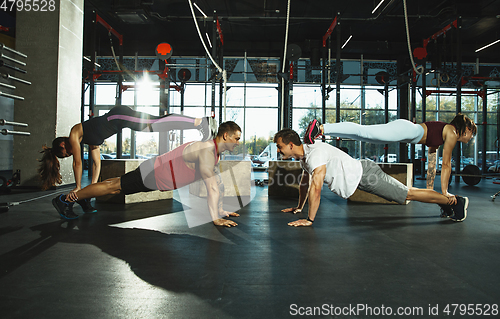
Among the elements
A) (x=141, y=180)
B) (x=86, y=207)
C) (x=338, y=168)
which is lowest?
(x=86, y=207)

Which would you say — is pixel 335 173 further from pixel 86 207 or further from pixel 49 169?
pixel 49 169

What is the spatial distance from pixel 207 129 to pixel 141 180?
69cm

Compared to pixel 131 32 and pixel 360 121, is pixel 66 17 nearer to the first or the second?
pixel 131 32

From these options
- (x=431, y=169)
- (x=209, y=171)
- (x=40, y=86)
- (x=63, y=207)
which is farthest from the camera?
(x=40, y=86)

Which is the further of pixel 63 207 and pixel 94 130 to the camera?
pixel 94 130

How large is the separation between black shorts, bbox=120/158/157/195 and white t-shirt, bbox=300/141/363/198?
1.29 metres

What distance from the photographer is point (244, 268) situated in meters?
1.54

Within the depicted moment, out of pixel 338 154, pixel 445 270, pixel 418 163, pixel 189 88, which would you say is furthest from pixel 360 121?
pixel 445 270

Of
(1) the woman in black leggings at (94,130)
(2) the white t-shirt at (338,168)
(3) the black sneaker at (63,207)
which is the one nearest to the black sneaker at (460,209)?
(2) the white t-shirt at (338,168)

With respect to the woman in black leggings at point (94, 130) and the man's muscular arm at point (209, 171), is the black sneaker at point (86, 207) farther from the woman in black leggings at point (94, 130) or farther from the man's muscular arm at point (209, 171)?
the man's muscular arm at point (209, 171)

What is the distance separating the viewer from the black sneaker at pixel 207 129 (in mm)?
2406

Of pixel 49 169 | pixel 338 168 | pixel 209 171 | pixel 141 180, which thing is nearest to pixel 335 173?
pixel 338 168

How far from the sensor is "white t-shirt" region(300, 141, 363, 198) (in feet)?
7.55

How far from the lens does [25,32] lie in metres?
4.61
